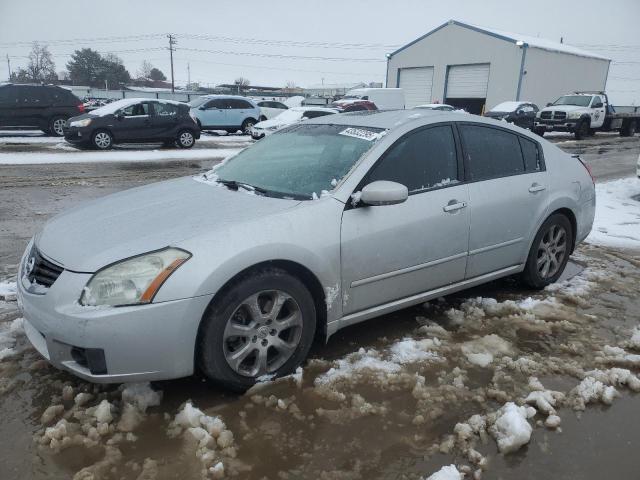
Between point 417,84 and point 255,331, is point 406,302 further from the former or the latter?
point 417,84

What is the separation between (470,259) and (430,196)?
24.9 inches

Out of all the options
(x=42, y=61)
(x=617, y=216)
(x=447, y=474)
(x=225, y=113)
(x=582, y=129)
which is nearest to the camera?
(x=447, y=474)

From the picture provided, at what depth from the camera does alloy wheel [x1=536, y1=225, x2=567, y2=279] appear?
4461 millimetres

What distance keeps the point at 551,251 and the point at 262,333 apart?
2.94 metres

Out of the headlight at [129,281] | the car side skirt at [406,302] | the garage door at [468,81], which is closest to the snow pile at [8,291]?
the headlight at [129,281]

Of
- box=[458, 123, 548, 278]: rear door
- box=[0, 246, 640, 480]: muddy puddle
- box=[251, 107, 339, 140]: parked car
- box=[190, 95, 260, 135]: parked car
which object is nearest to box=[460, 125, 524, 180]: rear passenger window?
box=[458, 123, 548, 278]: rear door

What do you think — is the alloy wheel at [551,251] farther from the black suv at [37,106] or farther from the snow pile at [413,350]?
the black suv at [37,106]

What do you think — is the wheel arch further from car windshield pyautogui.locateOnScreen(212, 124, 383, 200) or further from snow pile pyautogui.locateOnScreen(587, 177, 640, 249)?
snow pile pyautogui.locateOnScreen(587, 177, 640, 249)

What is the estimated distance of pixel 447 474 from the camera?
89.5 inches

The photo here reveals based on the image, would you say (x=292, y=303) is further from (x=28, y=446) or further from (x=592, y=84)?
(x=592, y=84)

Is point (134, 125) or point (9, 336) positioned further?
point (134, 125)

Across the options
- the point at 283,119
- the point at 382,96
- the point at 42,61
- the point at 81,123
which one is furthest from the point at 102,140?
the point at 42,61

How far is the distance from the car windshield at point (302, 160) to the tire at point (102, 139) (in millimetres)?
12124

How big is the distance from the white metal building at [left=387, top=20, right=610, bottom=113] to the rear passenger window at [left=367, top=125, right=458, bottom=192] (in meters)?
32.0
